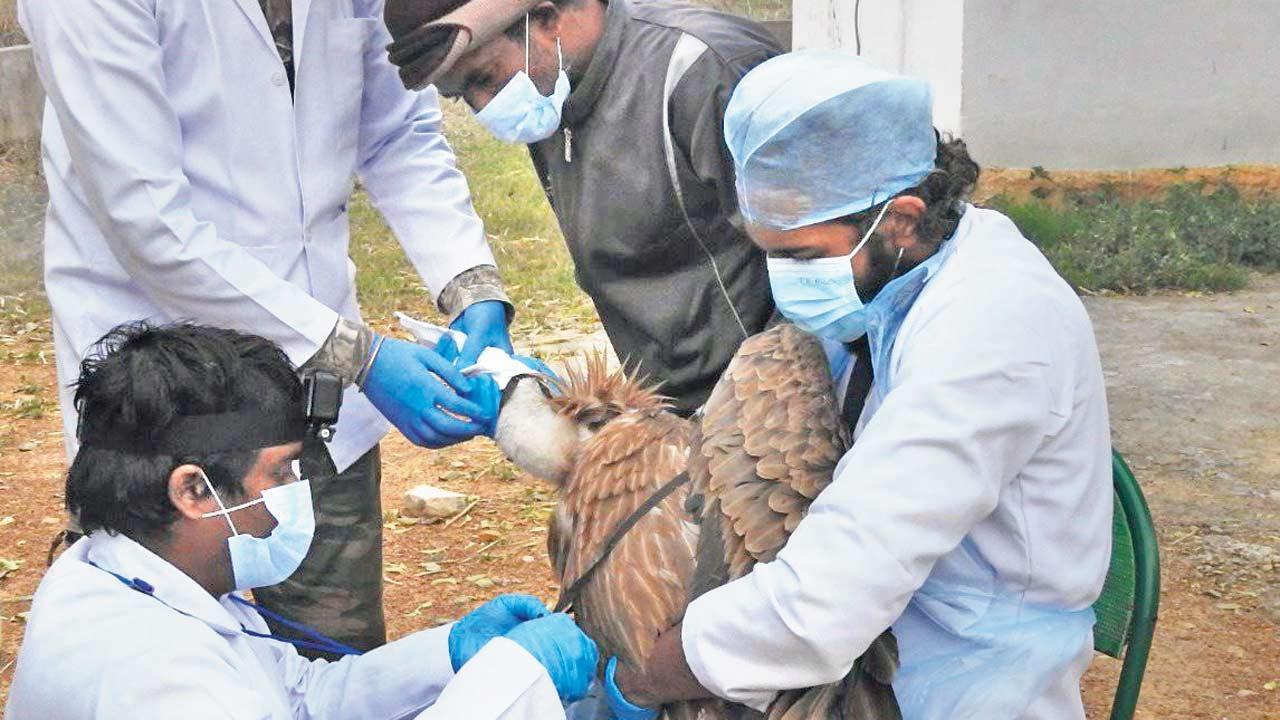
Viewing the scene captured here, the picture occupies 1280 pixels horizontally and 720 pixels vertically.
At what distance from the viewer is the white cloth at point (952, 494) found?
2145 mm

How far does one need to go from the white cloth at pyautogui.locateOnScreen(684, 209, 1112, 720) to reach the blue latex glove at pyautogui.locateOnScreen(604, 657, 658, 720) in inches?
10.6

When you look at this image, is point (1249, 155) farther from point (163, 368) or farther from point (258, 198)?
point (163, 368)

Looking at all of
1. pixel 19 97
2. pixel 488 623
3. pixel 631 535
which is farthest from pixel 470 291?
pixel 19 97

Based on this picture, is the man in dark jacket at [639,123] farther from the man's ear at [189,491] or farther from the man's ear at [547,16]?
the man's ear at [189,491]

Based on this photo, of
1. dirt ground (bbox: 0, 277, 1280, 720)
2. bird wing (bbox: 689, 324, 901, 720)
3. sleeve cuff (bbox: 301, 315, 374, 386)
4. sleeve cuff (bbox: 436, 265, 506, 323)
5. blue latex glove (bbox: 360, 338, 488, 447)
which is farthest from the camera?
dirt ground (bbox: 0, 277, 1280, 720)

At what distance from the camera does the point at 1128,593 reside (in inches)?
99.8

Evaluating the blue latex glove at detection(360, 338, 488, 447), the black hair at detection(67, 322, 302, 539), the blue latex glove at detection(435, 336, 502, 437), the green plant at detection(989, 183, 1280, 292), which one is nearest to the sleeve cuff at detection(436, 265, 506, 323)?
the blue latex glove at detection(360, 338, 488, 447)

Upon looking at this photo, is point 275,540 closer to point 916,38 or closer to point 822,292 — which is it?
point 822,292

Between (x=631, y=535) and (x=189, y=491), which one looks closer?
(x=189, y=491)

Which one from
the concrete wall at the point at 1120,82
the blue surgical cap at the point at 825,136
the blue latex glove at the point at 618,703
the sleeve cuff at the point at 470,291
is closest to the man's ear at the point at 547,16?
the sleeve cuff at the point at 470,291

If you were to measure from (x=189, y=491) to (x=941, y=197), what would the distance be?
4.31 ft

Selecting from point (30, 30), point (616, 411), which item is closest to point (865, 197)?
point (616, 411)

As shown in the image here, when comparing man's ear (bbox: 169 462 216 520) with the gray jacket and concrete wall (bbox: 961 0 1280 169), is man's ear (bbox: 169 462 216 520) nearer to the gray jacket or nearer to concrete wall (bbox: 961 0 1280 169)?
the gray jacket

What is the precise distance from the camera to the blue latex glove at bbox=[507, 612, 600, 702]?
2445 mm
